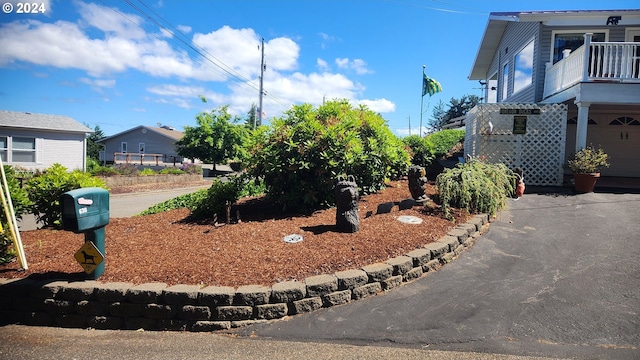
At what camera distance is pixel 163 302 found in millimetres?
3340

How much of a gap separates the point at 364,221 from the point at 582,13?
1178 centimetres

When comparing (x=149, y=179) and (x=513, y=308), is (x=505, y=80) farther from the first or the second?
(x=149, y=179)

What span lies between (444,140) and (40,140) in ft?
76.3

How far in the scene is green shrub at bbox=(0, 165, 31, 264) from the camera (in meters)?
4.12

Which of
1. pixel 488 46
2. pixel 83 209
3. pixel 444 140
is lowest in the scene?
pixel 83 209

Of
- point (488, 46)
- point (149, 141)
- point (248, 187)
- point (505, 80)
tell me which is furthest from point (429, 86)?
point (149, 141)

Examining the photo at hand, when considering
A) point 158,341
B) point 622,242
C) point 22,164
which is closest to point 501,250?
point 622,242

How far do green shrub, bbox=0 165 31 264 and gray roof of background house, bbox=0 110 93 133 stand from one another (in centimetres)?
1975

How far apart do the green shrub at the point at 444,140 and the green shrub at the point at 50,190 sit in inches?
395

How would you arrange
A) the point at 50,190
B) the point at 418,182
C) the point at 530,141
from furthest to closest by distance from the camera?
the point at 530,141
the point at 418,182
the point at 50,190

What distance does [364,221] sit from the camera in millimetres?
5625

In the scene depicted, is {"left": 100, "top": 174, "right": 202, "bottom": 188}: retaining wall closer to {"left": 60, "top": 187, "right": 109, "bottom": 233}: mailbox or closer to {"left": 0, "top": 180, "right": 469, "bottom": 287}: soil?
{"left": 0, "top": 180, "right": 469, "bottom": 287}: soil

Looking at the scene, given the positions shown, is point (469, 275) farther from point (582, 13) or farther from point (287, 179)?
point (582, 13)

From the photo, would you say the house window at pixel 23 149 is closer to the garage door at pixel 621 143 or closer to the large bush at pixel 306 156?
the large bush at pixel 306 156
